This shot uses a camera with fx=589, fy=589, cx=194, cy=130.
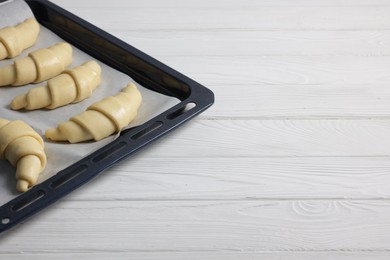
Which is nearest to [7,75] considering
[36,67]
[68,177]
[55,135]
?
[36,67]

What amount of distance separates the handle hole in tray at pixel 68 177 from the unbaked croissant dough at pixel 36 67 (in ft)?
0.85

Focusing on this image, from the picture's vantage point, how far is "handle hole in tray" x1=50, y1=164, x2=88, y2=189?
78 centimetres

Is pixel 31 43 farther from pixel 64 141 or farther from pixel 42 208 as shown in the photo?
pixel 42 208

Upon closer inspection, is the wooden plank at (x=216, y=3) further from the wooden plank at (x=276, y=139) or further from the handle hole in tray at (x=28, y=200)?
the handle hole in tray at (x=28, y=200)

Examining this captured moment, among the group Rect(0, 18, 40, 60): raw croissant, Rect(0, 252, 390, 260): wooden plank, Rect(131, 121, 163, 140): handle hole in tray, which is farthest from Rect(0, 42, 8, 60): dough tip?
Rect(0, 252, 390, 260): wooden plank

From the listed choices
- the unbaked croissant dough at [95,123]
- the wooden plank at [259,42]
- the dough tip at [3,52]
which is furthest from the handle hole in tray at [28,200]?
the wooden plank at [259,42]

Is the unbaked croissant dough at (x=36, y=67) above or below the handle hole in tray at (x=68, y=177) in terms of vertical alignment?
above

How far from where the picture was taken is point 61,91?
0.94 meters

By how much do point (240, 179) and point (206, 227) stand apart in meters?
0.11

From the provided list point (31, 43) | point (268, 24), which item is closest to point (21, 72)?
point (31, 43)

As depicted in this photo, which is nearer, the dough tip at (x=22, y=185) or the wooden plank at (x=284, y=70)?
the dough tip at (x=22, y=185)

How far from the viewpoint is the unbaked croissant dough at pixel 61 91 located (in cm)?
94

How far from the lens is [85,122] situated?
87 centimetres

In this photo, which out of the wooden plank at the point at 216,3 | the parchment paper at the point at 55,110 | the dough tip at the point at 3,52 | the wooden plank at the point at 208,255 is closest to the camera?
the wooden plank at the point at 208,255
